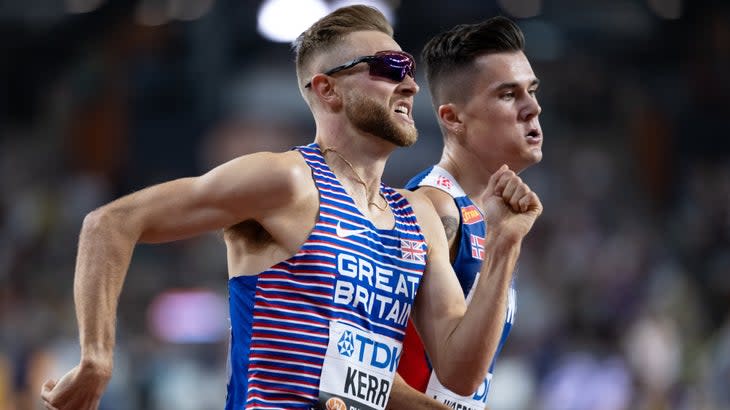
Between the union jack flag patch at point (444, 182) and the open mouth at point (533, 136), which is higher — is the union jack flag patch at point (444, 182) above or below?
below

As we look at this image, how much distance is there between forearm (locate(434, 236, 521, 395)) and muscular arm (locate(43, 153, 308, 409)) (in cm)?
79

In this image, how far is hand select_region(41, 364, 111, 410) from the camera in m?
3.51

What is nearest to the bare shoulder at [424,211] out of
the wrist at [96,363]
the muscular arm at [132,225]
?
the muscular arm at [132,225]

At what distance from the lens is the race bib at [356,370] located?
3992 millimetres

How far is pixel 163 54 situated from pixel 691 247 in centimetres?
819

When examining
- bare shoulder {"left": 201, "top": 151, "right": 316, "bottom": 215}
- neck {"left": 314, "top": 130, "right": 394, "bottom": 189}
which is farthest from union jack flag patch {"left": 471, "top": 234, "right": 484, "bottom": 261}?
bare shoulder {"left": 201, "top": 151, "right": 316, "bottom": 215}

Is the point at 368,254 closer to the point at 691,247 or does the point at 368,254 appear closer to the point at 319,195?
the point at 319,195

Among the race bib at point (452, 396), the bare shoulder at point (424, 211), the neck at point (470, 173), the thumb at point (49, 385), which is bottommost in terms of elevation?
the race bib at point (452, 396)

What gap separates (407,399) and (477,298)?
24.4 inches

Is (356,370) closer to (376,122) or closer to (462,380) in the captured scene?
(462,380)

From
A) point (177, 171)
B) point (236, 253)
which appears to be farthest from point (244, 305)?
point (177, 171)

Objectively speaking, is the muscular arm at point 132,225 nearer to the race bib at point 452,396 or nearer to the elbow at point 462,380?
the elbow at point 462,380

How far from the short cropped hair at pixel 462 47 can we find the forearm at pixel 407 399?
152cm

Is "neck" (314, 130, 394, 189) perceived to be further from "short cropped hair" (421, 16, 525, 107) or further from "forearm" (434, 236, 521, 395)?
"short cropped hair" (421, 16, 525, 107)
